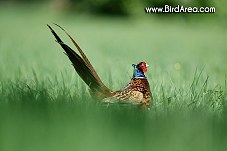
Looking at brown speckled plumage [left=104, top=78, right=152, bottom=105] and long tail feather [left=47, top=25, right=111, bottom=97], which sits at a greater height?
long tail feather [left=47, top=25, right=111, bottom=97]

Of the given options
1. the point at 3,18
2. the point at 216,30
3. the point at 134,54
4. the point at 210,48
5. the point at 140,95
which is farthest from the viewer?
the point at 3,18

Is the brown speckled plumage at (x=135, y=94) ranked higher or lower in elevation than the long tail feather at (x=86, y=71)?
lower

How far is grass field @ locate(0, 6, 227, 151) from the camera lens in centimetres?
212

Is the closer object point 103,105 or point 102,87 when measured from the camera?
point 103,105

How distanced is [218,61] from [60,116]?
341 centimetres

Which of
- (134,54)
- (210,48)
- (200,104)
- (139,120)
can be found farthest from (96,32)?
(139,120)

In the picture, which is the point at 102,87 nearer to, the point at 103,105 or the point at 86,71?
the point at 86,71

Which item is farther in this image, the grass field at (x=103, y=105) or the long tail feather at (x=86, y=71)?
the long tail feather at (x=86, y=71)

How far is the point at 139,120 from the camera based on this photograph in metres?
2.45

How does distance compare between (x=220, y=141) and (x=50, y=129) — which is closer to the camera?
(x=50, y=129)

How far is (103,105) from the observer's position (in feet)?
9.04

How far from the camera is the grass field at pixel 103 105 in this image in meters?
2.12

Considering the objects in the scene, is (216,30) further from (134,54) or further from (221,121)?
(221,121)

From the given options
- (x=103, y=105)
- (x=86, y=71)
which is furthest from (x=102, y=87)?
(x=103, y=105)
